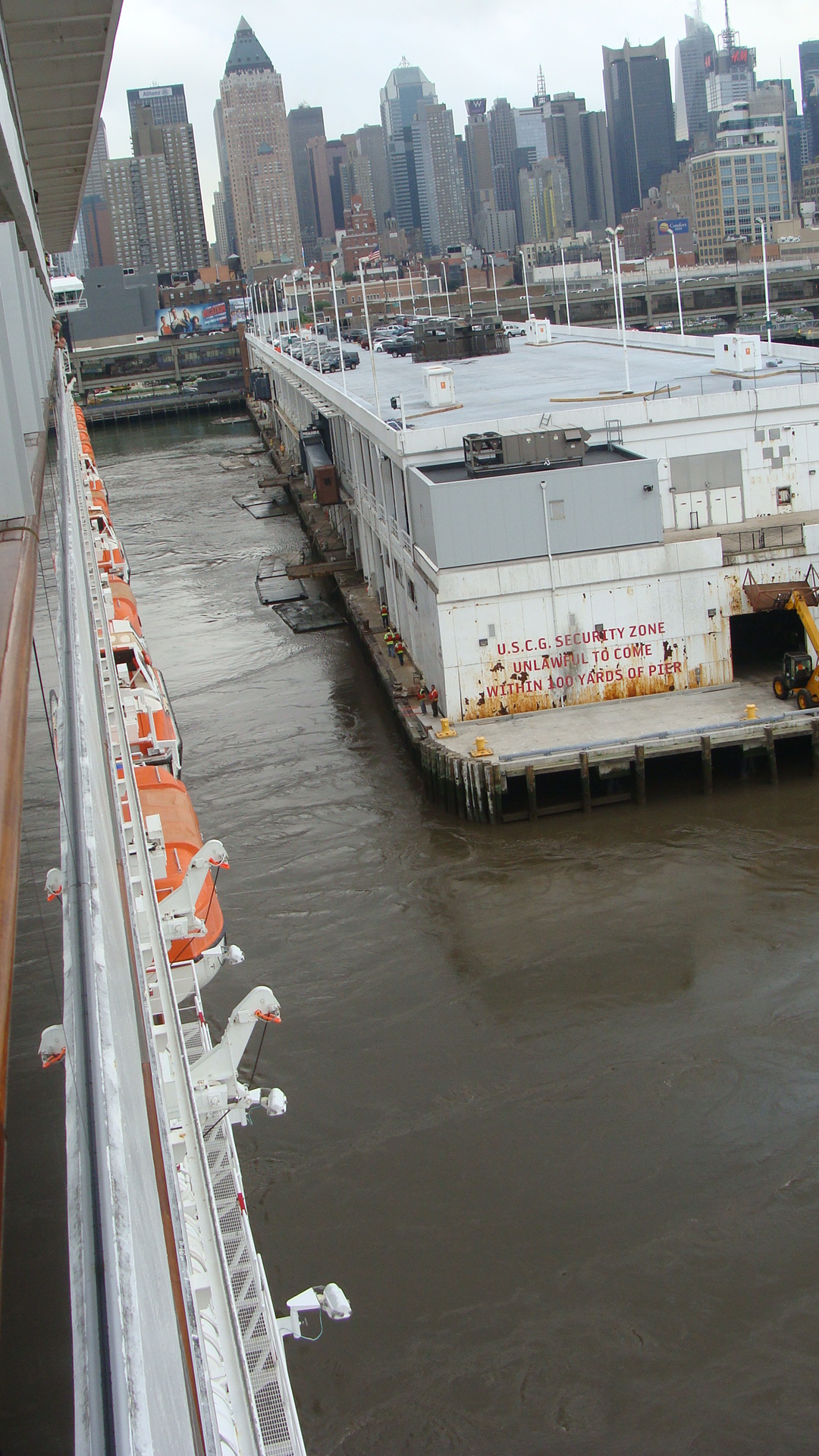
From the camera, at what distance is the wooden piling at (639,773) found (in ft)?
66.4

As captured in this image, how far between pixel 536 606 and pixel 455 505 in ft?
7.17

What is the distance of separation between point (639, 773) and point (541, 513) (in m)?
4.76

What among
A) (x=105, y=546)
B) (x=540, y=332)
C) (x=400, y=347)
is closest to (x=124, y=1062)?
(x=105, y=546)

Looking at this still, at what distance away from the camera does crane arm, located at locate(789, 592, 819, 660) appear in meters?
21.5

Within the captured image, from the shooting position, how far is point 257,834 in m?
20.4

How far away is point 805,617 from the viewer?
21.7m

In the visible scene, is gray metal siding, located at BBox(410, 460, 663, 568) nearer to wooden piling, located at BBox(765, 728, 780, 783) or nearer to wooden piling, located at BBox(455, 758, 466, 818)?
wooden piling, located at BBox(455, 758, 466, 818)

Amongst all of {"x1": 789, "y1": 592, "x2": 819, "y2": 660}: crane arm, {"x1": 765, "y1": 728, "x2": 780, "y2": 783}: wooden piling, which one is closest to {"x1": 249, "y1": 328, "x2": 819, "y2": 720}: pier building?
{"x1": 789, "y1": 592, "x2": 819, "y2": 660}: crane arm

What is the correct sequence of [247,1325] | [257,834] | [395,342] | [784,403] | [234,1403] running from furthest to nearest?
[395,342], [784,403], [257,834], [247,1325], [234,1403]

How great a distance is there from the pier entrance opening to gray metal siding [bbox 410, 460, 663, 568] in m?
4.32

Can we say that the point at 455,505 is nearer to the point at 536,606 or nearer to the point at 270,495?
the point at 536,606

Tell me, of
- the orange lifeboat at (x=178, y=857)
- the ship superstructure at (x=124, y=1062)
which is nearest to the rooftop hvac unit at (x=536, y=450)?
the orange lifeboat at (x=178, y=857)

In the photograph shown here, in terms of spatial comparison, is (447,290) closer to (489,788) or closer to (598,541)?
(598,541)

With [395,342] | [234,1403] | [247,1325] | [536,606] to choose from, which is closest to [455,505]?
[536,606]
